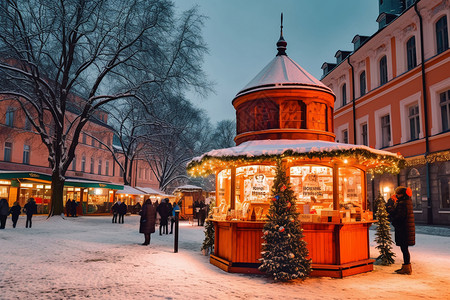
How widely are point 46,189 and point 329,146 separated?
30.1 meters

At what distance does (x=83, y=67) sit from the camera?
23.7 meters

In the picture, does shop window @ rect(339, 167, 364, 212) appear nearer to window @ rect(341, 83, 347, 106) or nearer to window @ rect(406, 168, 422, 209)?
window @ rect(406, 168, 422, 209)

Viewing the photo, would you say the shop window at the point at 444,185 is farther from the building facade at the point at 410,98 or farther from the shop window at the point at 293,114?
the shop window at the point at 293,114

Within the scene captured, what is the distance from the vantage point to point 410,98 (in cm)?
2350

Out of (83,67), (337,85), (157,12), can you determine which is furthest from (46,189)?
(337,85)

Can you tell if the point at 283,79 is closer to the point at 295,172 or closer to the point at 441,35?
the point at 295,172

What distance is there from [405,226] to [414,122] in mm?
16318

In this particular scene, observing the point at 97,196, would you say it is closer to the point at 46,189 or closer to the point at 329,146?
the point at 46,189

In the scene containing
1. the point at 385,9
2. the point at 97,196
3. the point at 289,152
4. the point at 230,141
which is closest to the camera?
the point at 289,152

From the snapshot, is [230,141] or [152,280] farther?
[230,141]

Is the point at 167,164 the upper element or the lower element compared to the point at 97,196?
upper

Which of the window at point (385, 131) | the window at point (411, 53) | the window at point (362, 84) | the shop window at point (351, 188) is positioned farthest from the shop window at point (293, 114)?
the window at point (362, 84)

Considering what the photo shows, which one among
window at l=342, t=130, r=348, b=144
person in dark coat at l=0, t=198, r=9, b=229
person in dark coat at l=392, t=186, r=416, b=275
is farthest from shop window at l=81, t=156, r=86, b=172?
person in dark coat at l=392, t=186, r=416, b=275

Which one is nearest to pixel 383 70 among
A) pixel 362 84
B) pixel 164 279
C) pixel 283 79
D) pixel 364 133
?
pixel 362 84
